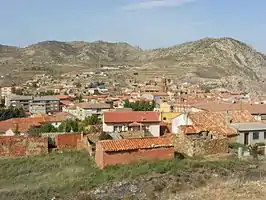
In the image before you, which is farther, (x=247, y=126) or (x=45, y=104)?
(x=45, y=104)

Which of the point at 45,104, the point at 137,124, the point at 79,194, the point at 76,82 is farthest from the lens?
the point at 76,82

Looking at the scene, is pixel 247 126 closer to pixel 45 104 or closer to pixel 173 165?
pixel 173 165

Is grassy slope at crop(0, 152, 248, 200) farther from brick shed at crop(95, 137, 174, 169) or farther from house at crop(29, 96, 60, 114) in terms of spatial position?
house at crop(29, 96, 60, 114)

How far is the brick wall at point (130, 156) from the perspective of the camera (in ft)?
67.5

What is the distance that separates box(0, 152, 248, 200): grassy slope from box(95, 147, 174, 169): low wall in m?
0.47

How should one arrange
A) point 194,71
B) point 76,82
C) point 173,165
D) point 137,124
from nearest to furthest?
point 173,165 → point 137,124 → point 76,82 → point 194,71

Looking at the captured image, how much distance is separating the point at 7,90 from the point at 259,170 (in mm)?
112274

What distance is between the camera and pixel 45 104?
291ft

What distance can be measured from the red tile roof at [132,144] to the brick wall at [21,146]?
206 inches

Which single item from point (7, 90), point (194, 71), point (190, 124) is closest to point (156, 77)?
point (194, 71)

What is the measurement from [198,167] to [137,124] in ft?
64.3

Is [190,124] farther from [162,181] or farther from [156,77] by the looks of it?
[156,77]

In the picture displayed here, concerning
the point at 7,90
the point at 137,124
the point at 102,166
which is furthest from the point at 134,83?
the point at 102,166

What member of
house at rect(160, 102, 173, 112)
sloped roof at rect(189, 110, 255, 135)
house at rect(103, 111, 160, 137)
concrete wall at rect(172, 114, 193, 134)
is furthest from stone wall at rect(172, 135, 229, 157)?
house at rect(160, 102, 173, 112)
